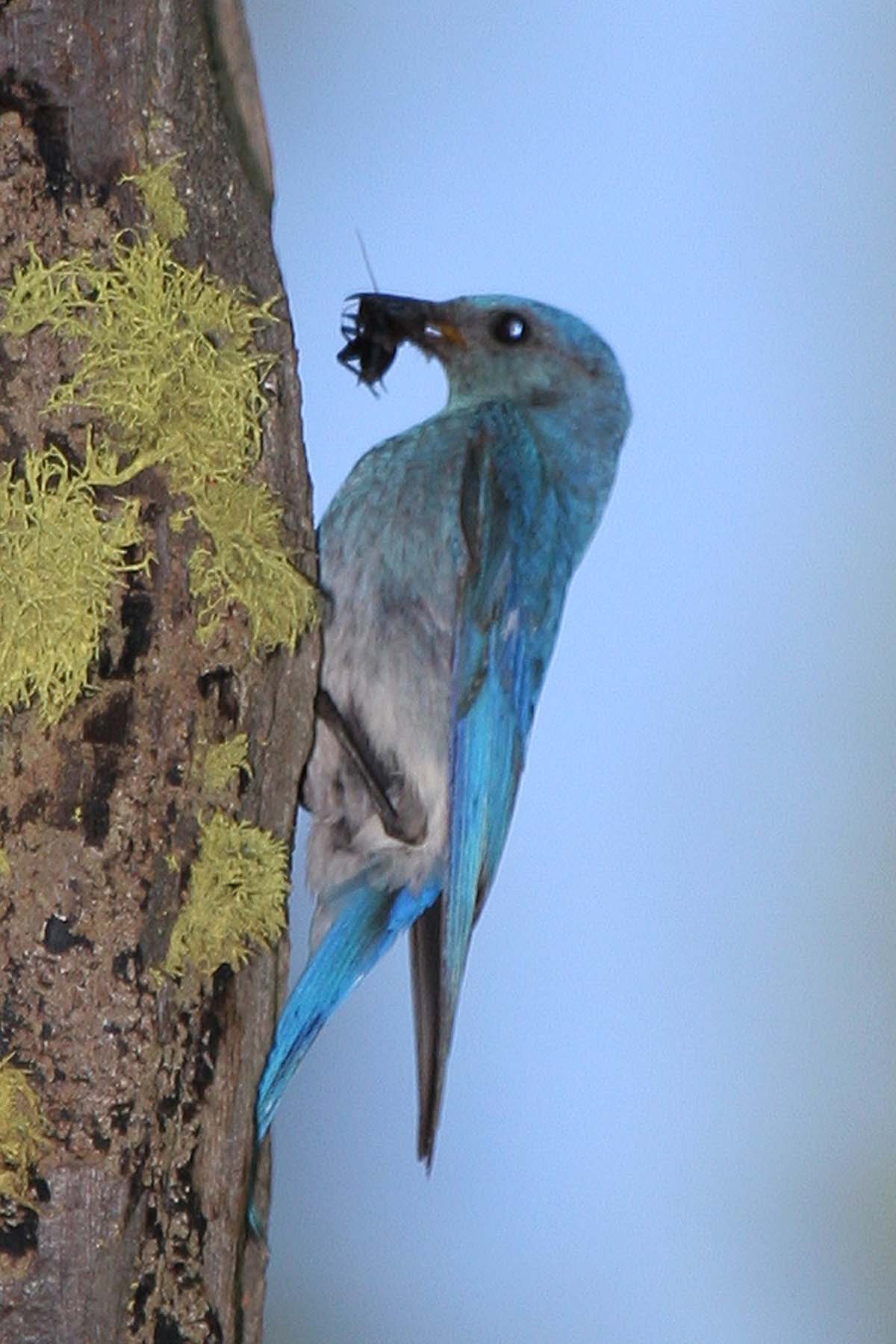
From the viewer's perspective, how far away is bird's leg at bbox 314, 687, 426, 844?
94.7 inches

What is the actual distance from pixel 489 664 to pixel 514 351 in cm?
66

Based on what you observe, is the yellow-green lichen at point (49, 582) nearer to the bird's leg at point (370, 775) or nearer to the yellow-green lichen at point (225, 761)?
the yellow-green lichen at point (225, 761)

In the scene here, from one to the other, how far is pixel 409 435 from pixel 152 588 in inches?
35.8

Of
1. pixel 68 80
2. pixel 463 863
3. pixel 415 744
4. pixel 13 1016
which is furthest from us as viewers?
pixel 415 744

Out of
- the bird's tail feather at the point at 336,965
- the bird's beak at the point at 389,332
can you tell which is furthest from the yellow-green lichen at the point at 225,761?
the bird's beak at the point at 389,332

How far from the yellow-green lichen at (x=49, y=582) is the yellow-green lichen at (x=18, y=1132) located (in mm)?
333

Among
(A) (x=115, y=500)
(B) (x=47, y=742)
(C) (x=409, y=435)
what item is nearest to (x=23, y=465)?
(A) (x=115, y=500)

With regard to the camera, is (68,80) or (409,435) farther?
(409,435)

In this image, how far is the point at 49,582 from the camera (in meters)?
1.65

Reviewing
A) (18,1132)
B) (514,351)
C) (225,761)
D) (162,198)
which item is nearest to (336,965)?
(225,761)

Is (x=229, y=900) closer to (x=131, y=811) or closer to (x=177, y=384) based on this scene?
(x=131, y=811)

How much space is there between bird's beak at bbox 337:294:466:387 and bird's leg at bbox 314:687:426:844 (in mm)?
542

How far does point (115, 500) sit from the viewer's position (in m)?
1.72

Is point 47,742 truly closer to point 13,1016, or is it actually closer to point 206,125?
point 13,1016
